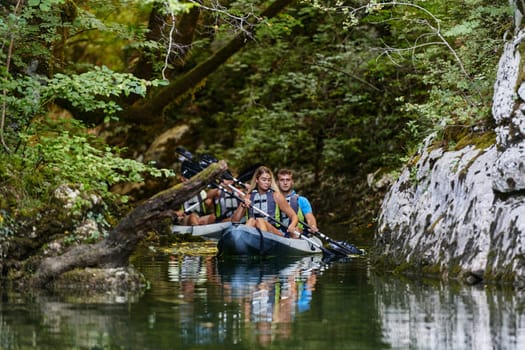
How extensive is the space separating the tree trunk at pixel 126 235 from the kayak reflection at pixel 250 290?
723 mm

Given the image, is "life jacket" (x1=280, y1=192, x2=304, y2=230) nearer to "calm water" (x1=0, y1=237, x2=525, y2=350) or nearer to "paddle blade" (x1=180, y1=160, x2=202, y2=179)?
"paddle blade" (x1=180, y1=160, x2=202, y2=179)

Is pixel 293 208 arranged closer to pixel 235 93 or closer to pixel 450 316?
pixel 450 316

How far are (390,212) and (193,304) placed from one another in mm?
4536

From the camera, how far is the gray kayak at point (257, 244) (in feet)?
46.9

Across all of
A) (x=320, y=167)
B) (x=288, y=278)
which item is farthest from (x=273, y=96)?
(x=288, y=278)

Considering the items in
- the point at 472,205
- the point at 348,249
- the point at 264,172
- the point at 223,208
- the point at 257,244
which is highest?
the point at 264,172

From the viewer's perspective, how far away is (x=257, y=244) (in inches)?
572

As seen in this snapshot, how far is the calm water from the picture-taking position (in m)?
6.30

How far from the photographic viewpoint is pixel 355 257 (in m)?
14.3

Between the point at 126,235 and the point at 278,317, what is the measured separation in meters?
2.43

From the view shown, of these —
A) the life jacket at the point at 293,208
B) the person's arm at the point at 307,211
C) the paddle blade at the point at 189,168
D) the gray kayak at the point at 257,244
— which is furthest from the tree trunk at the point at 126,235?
the paddle blade at the point at 189,168

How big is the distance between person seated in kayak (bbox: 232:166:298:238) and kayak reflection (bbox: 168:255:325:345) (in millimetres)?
971

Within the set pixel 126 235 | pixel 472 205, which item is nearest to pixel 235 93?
pixel 472 205

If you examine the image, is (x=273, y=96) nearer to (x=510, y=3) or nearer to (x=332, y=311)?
(x=510, y=3)
